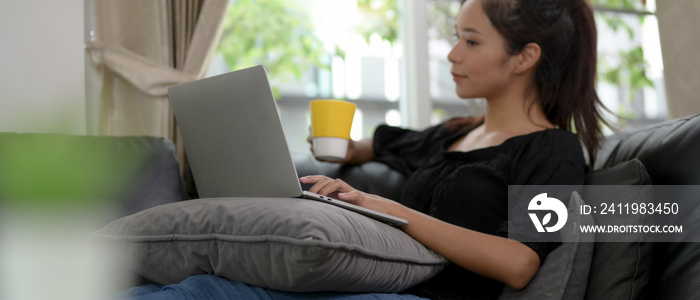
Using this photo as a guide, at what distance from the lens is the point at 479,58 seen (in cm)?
161

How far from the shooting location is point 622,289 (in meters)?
1.20

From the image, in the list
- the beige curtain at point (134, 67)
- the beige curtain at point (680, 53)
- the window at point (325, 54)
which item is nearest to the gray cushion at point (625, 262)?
the beige curtain at point (680, 53)

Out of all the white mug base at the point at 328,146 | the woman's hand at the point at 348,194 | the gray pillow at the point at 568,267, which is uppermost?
the white mug base at the point at 328,146

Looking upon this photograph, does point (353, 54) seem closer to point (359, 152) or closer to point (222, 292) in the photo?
point (359, 152)

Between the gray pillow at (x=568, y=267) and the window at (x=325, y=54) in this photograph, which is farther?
the window at (x=325, y=54)

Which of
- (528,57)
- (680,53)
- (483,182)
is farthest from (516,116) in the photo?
(680,53)

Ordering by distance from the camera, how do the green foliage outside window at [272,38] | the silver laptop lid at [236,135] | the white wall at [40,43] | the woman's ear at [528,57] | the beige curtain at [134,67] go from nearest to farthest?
the silver laptop lid at [236,135] → the woman's ear at [528,57] → the white wall at [40,43] → the beige curtain at [134,67] → the green foliage outside window at [272,38]

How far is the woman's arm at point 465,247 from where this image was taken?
3.95 ft

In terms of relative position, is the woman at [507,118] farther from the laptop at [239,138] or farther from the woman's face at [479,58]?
the laptop at [239,138]

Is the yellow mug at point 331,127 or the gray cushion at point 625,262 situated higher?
the yellow mug at point 331,127

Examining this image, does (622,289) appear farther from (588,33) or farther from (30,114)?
(30,114)

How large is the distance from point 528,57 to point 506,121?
0.59 feet

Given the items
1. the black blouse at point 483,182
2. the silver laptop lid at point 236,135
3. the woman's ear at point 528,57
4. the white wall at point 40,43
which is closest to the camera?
the silver laptop lid at point 236,135

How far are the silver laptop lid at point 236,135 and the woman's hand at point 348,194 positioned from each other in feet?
0.29
